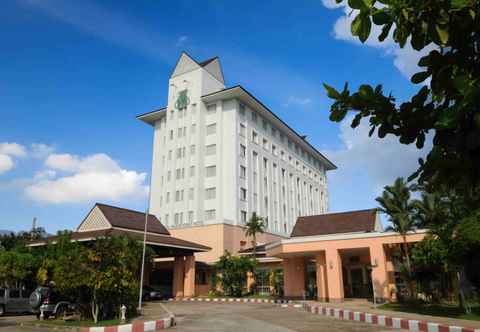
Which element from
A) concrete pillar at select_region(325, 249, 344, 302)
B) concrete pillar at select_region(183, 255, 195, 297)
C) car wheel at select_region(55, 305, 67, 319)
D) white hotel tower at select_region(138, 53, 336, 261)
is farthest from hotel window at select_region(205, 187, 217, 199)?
car wheel at select_region(55, 305, 67, 319)

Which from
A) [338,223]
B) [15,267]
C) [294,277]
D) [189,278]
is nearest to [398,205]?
[338,223]

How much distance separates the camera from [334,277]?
1065 inches

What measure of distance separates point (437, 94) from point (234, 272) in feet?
112

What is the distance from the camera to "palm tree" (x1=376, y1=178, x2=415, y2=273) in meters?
26.4

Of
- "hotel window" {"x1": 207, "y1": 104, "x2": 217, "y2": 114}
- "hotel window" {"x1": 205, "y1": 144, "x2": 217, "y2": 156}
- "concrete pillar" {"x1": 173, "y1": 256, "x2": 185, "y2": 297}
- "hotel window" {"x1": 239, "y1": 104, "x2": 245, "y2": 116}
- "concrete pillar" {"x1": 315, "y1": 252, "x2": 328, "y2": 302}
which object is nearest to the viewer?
"concrete pillar" {"x1": 315, "y1": 252, "x2": 328, "y2": 302}

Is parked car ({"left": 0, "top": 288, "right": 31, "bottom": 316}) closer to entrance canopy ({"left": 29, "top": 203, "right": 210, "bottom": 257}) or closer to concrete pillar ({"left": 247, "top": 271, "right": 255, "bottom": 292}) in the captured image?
entrance canopy ({"left": 29, "top": 203, "right": 210, "bottom": 257})

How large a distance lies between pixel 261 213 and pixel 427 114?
46.4 m

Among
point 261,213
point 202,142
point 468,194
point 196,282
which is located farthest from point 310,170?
point 468,194

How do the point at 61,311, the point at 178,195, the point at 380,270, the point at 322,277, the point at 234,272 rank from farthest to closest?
1. the point at 178,195
2. the point at 234,272
3. the point at 322,277
4. the point at 380,270
5. the point at 61,311

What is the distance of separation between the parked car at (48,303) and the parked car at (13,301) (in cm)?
304

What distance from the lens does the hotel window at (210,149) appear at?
1846 inches

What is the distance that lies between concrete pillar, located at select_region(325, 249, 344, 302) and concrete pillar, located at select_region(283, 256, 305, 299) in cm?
483

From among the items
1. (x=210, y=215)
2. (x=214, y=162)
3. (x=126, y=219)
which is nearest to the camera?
(x=126, y=219)

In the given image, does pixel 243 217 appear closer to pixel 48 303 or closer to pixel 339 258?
pixel 339 258
